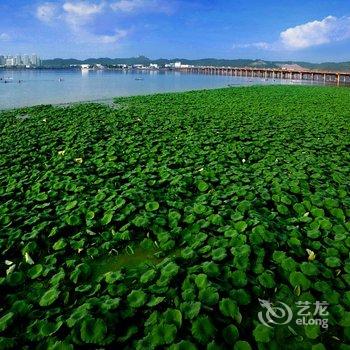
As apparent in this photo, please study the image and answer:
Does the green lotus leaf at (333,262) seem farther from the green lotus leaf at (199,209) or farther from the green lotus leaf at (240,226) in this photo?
the green lotus leaf at (199,209)

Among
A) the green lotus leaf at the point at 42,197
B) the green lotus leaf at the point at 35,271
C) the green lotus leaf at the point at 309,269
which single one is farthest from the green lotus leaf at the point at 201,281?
the green lotus leaf at the point at 42,197

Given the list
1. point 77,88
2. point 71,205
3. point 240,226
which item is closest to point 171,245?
point 240,226

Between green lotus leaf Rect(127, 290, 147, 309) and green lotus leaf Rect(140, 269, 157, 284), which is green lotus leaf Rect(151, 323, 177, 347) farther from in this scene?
green lotus leaf Rect(140, 269, 157, 284)

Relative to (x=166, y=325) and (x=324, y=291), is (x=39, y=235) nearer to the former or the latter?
(x=166, y=325)

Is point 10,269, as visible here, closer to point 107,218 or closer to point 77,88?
point 107,218

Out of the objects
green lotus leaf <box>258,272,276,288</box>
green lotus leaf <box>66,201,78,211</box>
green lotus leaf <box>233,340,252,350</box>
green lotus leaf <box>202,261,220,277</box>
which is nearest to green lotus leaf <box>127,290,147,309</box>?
green lotus leaf <box>202,261,220,277</box>

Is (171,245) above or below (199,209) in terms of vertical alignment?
below

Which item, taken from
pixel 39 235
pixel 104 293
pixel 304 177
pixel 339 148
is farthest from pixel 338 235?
pixel 339 148
